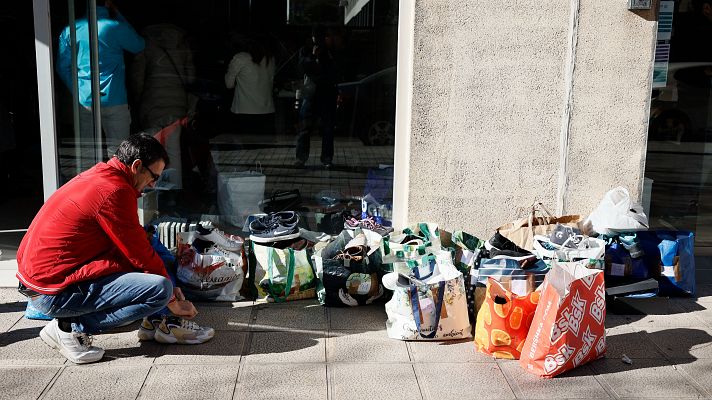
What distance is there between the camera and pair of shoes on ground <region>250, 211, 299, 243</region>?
546 cm

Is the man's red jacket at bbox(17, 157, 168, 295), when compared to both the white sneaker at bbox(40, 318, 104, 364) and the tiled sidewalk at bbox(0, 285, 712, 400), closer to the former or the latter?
the white sneaker at bbox(40, 318, 104, 364)

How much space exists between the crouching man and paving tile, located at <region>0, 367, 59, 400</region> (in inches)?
6.5

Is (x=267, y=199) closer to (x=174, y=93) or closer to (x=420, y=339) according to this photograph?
(x=174, y=93)

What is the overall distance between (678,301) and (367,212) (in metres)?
2.37

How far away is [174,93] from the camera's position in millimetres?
6367

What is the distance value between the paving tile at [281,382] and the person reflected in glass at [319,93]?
7.76ft

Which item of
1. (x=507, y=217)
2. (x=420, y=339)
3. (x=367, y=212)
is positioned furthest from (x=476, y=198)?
(x=420, y=339)

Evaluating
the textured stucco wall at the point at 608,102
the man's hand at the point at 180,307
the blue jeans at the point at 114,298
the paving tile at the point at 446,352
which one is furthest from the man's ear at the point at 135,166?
the textured stucco wall at the point at 608,102

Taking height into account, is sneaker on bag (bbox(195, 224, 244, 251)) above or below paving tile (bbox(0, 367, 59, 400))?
above

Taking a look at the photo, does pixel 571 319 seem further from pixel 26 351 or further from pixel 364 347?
pixel 26 351

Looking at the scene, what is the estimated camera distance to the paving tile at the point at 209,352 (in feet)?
14.6

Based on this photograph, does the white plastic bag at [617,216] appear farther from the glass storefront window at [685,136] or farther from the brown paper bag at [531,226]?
the glass storefront window at [685,136]

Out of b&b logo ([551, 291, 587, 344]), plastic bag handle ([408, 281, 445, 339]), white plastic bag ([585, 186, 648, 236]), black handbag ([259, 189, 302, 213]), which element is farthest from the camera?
black handbag ([259, 189, 302, 213])

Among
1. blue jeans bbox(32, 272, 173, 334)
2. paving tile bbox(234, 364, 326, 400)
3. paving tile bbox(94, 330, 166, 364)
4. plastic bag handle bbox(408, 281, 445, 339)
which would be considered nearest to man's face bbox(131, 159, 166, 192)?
blue jeans bbox(32, 272, 173, 334)
